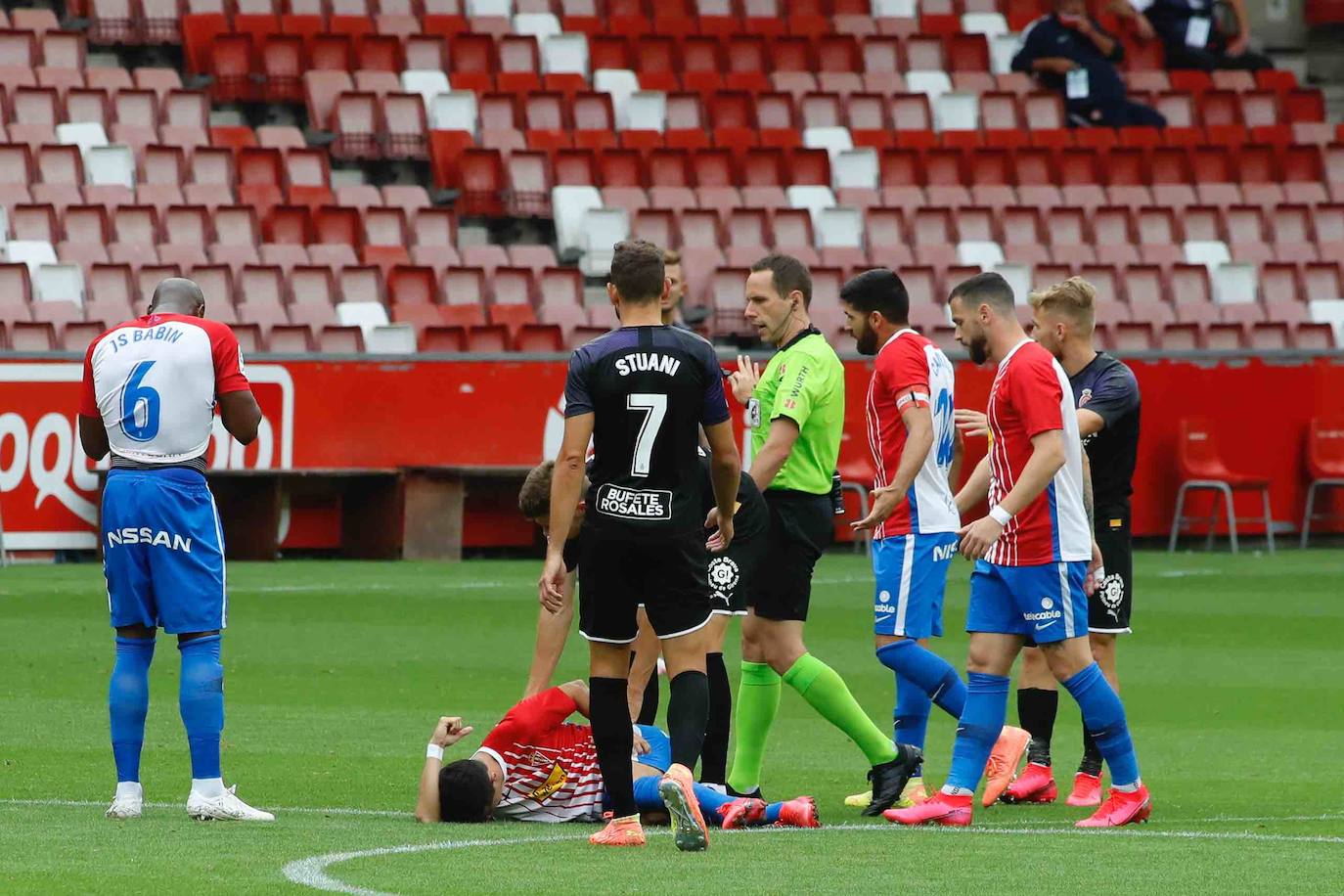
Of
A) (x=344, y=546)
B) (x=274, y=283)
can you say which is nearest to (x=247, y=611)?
(x=344, y=546)

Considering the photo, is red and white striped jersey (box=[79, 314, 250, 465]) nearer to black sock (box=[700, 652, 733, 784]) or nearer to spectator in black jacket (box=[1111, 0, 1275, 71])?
black sock (box=[700, 652, 733, 784])

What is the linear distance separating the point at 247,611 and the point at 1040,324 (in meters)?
7.63

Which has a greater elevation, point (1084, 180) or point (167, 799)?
point (1084, 180)

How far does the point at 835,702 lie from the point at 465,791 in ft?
4.48

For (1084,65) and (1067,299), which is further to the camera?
(1084,65)

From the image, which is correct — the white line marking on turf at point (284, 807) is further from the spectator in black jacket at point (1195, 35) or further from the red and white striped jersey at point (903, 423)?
the spectator in black jacket at point (1195, 35)

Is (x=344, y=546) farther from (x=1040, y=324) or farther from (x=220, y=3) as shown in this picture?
(x=1040, y=324)

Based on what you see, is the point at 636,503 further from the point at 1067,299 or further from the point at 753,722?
the point at 1067,299

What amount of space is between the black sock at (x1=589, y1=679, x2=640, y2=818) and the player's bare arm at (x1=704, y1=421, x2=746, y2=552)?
2.07ft

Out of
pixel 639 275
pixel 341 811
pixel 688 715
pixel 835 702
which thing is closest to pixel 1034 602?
pixel 835 702

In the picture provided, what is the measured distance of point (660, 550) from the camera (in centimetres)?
659

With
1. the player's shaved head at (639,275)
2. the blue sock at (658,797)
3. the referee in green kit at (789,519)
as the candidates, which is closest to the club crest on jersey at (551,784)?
the blue sock at (658,797)

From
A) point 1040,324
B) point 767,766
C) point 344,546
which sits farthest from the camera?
point 344,546

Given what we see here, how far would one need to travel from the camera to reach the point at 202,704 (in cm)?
709
